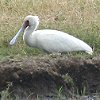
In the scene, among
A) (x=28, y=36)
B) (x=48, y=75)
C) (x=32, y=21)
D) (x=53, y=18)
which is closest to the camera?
(x=48, y=75)

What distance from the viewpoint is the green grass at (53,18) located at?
34.4 ft

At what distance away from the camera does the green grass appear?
1048 cm

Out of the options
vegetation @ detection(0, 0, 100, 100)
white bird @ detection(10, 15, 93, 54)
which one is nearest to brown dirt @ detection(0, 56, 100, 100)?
white bird @ detection(10, 15, 93, 54)

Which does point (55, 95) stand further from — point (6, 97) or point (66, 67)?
point (6, 97)

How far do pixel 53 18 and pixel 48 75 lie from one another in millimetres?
4358

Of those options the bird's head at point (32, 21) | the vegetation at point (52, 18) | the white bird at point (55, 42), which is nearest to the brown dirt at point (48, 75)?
the white bird at point (55, 42)

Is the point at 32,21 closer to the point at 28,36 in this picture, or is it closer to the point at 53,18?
the point at 28,36

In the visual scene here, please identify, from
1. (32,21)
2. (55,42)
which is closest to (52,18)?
(32,21)

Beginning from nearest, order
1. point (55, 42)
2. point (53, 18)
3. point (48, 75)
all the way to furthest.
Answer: point (48, 75) < point (55, 42) < point (53, 18)

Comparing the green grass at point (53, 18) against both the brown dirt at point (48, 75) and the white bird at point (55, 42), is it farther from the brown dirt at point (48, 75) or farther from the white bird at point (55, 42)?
the brown dirt at point (48, 75)

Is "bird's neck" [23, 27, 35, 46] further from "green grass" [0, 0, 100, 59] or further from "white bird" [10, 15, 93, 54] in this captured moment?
"green grass" [0, 0, 100, 59]

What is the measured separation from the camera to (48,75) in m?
7.95

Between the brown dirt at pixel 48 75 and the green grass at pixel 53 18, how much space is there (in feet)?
5.19

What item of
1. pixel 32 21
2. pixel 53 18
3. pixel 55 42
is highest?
pixel 53 18
